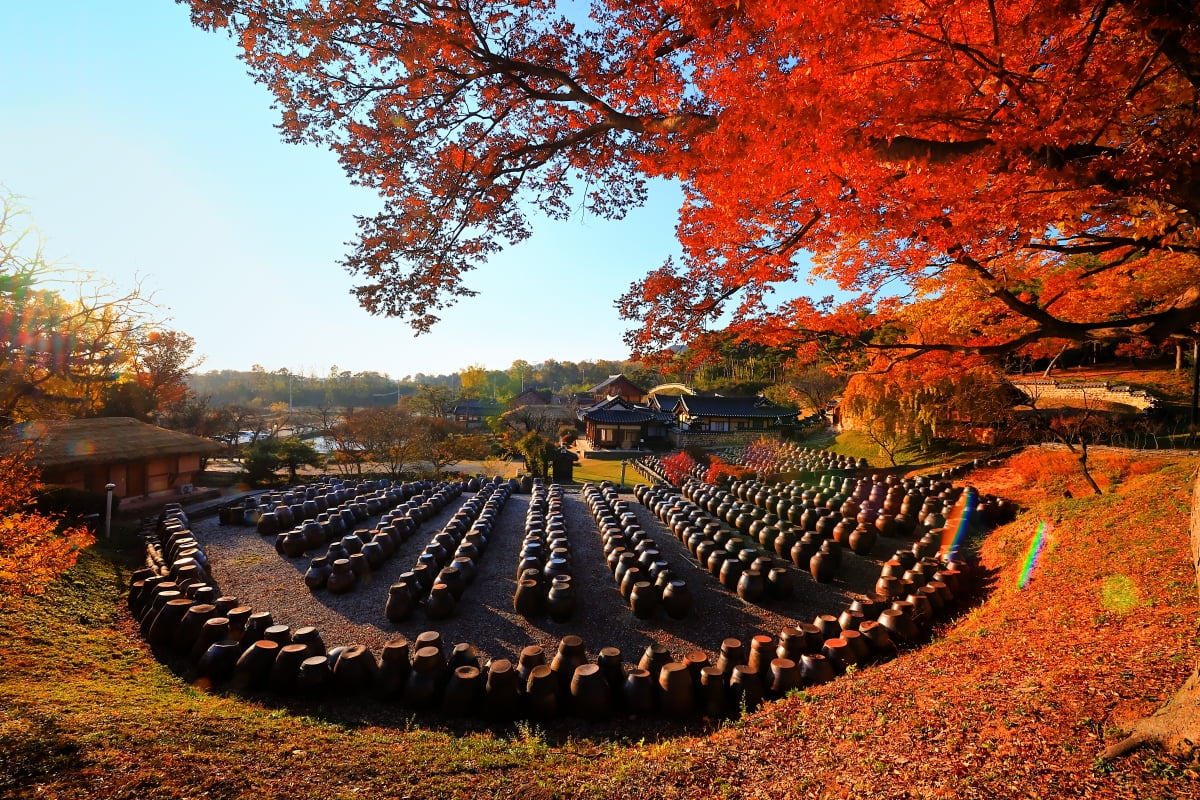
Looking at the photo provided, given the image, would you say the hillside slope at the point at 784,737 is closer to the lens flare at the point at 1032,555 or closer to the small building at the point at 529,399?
the lens flare at the point at 1032,555

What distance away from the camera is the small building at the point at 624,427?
33375 mm

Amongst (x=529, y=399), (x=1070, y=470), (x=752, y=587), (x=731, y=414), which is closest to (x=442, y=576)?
(x=752, y=587)

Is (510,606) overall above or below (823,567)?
below

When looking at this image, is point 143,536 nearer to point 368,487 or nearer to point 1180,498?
point 368,487

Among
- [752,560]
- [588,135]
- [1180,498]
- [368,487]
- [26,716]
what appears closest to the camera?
[26,716]

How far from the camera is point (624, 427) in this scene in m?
33.7

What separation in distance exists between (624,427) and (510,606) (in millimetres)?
26625

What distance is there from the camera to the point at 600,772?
3357 mm

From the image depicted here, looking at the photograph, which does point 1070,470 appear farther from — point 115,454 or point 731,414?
point 731,414

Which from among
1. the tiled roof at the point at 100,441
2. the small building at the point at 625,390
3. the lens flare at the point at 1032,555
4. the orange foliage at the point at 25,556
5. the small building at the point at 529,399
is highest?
the small building at the point at 625,390

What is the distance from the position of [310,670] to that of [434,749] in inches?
77.4

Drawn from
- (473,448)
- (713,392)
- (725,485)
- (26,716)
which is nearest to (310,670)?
(26,716)

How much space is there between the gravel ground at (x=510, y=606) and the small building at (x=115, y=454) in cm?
557

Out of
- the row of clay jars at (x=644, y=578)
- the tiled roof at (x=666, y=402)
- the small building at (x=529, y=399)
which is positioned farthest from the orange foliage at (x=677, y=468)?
the small building at (x=529, y=399)
